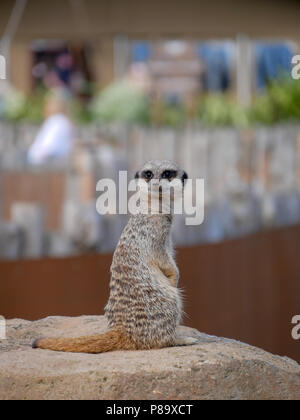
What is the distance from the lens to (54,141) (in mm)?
8867

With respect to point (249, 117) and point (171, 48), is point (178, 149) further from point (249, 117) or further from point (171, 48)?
point (171, 48)

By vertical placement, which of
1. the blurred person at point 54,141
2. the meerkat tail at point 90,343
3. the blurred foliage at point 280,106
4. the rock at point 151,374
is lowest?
the rock at point 151,374

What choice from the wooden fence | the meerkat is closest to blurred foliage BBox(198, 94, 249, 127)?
the wooden fence

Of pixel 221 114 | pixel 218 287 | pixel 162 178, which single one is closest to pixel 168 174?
pixel 162 178

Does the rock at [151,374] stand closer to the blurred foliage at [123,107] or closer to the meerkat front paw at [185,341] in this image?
the meerkat front paw at [185,341]

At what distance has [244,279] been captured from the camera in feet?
19.7

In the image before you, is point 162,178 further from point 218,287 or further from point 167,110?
point 167,110

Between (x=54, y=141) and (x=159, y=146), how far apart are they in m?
3.08

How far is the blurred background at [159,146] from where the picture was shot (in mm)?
5434

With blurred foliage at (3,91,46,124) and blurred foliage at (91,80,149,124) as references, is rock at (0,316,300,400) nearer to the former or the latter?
blurred foliage at (91,80,149,124)

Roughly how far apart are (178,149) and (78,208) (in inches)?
233

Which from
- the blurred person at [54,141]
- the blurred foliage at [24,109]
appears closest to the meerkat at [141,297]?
the blurred person at [54,141]

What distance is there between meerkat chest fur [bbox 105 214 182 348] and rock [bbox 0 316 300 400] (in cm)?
8

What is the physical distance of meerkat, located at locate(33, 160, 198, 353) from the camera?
305 cm
